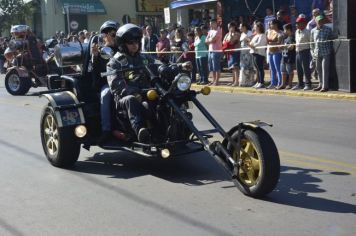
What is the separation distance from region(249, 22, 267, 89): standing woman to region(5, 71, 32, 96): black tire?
6.59 metres

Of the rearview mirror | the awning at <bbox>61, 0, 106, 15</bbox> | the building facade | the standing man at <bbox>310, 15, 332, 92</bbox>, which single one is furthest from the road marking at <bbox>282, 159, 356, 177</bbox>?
the awning at <bbox>61, 0, 106, 15</bbox>

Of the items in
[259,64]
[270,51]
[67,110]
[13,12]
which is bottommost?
[67,110]

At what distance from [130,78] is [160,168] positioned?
44.0 inches

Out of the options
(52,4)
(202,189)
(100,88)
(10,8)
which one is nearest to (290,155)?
(202,189)

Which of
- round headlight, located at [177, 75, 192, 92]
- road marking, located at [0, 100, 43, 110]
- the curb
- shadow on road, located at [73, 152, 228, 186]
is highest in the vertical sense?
round headlight, located at [177, 75, 192, 92]

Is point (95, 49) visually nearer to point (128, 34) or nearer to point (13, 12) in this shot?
point (128, 34)

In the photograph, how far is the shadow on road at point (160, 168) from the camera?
21.8ft

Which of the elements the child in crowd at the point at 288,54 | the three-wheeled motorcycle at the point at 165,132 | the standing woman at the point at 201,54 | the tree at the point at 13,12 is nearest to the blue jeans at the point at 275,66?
the child in crowd at the point at 288,54

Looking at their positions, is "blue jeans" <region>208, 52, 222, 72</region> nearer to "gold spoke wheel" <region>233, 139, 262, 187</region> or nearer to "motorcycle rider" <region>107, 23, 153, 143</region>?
"motorcycle rider" <region>107, 23, 153, 143</region>

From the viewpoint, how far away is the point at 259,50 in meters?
16.2

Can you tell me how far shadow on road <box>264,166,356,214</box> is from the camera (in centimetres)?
536

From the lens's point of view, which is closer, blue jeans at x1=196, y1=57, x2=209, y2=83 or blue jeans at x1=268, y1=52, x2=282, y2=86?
blue jeans at x1=268, y1=52, x2=282, y2=86

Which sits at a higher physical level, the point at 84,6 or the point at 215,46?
the point at 84,6

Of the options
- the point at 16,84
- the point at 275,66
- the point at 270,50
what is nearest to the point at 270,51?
the point at 270,50
